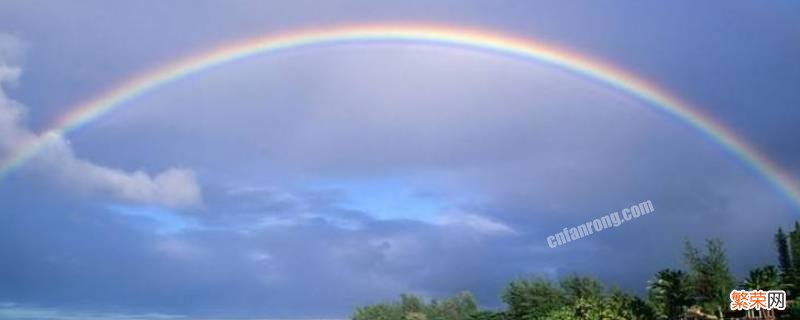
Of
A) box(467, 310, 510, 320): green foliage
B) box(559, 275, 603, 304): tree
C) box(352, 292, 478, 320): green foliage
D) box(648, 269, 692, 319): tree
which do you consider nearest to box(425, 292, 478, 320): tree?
box(352, 292, 478, 320): green foliage

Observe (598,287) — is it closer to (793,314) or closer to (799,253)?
(799,253)

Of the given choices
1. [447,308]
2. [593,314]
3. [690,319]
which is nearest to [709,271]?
[690,319]

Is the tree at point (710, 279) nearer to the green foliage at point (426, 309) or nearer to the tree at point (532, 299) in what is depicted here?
the tree at point (532, 299)

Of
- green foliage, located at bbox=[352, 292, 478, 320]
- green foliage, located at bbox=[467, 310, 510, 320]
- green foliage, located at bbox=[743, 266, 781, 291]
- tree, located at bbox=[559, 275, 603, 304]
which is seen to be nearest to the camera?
green foliage, located at bbox=[743, 266, 781, 291]

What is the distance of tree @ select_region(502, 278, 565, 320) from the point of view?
11881cm

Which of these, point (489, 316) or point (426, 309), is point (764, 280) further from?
point (426, 309)

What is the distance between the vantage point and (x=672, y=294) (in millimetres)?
78250

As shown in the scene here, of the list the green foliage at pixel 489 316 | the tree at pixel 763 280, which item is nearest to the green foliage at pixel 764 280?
the tree at pixel 763 280

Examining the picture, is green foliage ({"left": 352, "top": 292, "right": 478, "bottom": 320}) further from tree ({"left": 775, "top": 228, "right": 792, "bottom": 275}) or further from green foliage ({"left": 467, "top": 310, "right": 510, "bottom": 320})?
tree ({"left": 775, "top": 228, "right": 792, "bottom": 275})

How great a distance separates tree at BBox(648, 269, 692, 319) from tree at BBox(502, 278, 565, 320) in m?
36.8

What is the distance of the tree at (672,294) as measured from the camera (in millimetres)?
78250

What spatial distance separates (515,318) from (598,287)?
696 inches

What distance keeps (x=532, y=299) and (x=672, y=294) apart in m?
44.8

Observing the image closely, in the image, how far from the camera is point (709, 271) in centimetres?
8150
